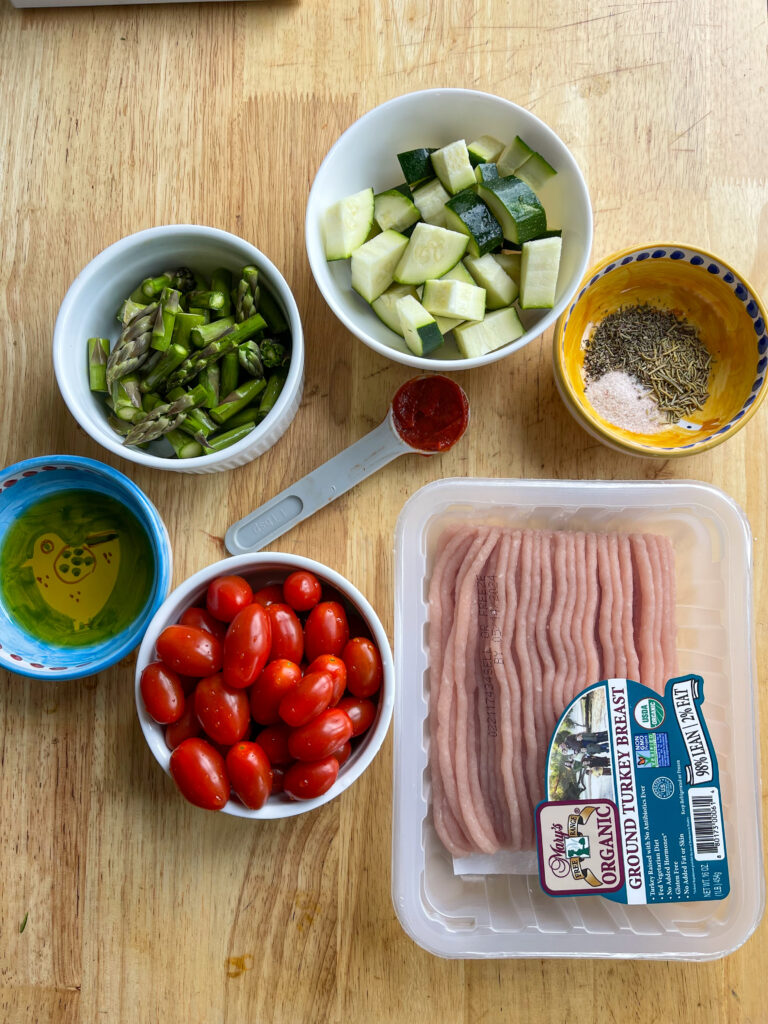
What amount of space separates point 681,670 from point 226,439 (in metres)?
0.85

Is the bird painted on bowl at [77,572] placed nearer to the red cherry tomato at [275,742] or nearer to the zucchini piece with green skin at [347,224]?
the red cherry tomato at [275,742]

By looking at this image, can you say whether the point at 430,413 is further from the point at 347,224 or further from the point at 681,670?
the point at 681,670

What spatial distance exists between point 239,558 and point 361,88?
2.88 feet

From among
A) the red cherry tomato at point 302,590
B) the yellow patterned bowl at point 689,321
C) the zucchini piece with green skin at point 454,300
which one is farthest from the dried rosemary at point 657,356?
the red cherry tomato at point 302,590

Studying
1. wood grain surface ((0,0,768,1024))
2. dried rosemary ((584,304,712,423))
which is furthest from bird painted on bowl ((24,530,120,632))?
dried rosemary ((584,304,712,423))

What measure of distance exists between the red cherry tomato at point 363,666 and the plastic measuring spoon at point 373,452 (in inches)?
10.6

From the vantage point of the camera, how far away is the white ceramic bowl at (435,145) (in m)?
1.18

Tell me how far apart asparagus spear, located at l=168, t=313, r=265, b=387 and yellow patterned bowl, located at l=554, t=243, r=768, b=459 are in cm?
50

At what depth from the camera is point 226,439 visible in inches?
47.8

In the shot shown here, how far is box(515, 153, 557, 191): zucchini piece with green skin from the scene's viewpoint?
3.96 feet

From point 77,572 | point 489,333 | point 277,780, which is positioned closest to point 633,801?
point 277,780

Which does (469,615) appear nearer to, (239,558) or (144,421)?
(239,558)

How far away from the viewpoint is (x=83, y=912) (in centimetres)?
128

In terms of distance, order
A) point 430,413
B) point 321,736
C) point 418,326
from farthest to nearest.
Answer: point 430,413 < point 418,326 < point 321,736
